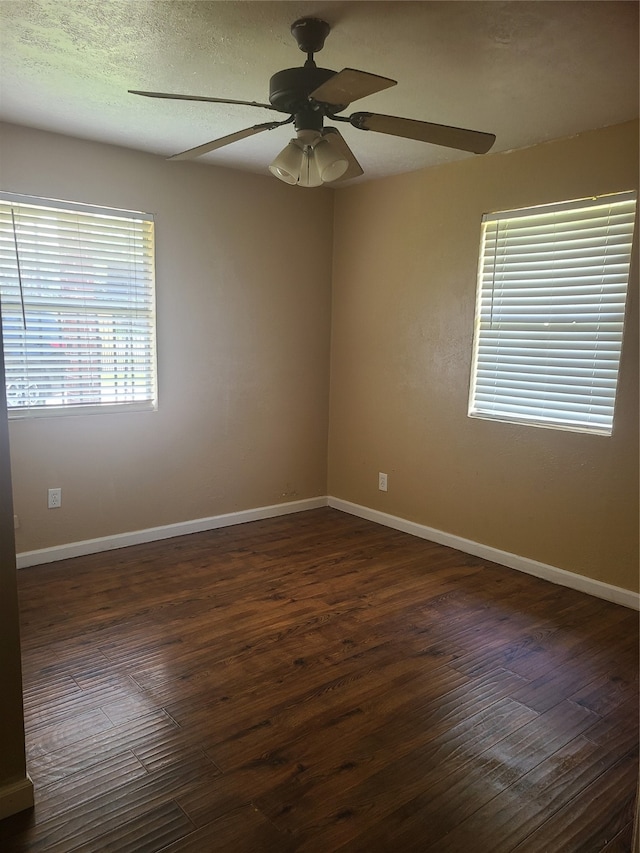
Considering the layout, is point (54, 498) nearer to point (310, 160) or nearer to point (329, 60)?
point (310, 160)

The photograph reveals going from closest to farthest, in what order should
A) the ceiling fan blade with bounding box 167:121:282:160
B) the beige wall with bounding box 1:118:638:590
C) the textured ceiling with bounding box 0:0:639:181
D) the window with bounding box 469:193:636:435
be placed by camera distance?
the textured ceiling with bounding box 0:0:639:181 → the ceiling fan blade with bounding box 167:121:282:160 → the window with bounding box 469:193:636:435 → the beige wall with bounding box 1:118:638:590

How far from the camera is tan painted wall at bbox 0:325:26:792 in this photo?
167cm

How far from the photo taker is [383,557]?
3.78m

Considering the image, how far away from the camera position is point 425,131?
2064 millimetres

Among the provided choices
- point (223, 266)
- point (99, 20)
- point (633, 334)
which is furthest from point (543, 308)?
point (99, 20)

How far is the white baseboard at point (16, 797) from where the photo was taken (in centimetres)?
168

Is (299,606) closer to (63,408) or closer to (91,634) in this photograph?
(91,634)

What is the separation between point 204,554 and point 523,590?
6.47 feet

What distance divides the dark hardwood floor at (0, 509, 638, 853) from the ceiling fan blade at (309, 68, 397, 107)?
7.01 ft

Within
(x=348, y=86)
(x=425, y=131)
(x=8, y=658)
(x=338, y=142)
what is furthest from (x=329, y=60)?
(x=8, y=658)

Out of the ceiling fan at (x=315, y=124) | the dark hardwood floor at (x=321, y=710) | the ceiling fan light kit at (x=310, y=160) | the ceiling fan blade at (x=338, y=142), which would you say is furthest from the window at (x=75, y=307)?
the ceiling fan blade at (x=338, y=142)

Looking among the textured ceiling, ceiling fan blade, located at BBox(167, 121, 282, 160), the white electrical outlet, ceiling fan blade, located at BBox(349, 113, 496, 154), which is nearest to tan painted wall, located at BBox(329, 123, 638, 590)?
the textured ceiling

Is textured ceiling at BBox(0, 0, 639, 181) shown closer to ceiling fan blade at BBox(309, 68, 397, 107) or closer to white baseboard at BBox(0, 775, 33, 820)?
ceiling fan blade at BBox(309, 68, 397, 107)

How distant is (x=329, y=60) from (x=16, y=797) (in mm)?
2790
